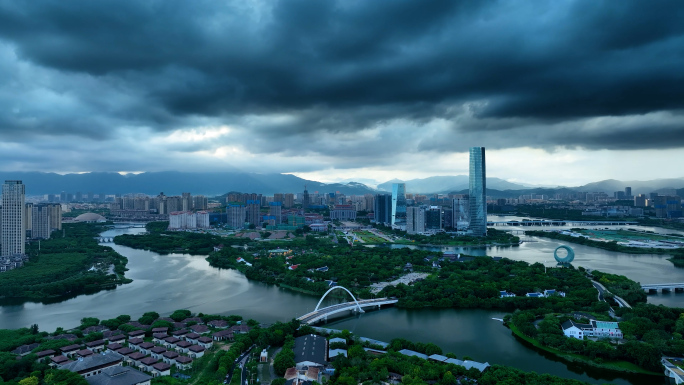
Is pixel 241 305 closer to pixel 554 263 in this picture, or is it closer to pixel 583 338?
pixel 583 338

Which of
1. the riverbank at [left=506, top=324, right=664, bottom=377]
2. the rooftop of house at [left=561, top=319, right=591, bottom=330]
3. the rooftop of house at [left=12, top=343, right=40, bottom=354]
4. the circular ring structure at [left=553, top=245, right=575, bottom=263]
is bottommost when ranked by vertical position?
the riverbank at [left=506, top=324, right=664, bottom=377]

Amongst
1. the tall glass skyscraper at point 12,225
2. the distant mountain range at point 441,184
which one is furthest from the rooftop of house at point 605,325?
the distant mountain range at point 441,184

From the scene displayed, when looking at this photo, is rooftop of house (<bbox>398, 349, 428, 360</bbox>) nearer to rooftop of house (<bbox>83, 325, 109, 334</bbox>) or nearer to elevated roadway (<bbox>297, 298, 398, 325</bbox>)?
elevated roadway (<bbox>297, 298, 398, 325</bbox>)

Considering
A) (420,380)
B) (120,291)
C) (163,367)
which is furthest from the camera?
(120,291)

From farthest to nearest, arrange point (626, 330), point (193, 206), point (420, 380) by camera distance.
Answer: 1. point (193, 206)
2. point (626, 330)
3. point (420, 380)

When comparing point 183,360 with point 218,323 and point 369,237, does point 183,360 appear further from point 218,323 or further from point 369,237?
point 369,237

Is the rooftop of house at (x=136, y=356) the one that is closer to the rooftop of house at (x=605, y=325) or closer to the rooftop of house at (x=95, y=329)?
the rooftop of house at (x=95, y=329)

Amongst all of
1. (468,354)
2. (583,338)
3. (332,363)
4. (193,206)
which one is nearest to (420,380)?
(332,363)

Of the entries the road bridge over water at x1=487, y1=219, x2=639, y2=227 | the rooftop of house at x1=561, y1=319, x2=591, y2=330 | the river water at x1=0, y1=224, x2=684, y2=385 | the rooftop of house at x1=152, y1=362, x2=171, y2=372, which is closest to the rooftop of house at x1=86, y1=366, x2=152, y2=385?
the rooftop of house at x1=152, y1=362, x2=171, y2=372
